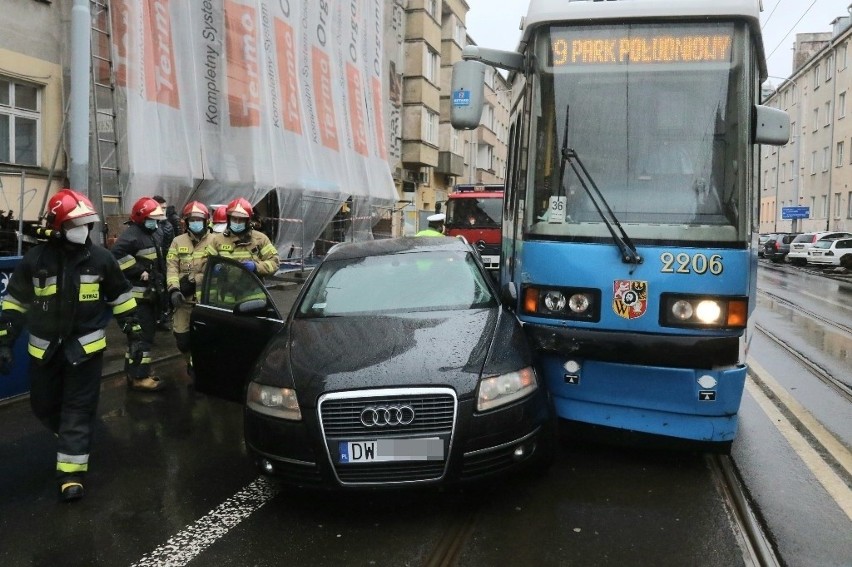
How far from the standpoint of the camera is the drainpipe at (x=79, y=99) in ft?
25.5

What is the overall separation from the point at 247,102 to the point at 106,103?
11.3 ft

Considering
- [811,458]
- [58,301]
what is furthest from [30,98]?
[811,458]

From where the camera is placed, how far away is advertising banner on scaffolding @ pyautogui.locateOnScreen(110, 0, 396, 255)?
40.1 feet

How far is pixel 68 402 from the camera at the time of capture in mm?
4367

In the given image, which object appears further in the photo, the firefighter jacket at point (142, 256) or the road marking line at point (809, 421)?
the firefighter jacket at point (142, 256)

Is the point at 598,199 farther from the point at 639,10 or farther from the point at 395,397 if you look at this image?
the point at 395,397

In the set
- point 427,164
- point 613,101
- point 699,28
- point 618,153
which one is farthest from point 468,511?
point 427,164

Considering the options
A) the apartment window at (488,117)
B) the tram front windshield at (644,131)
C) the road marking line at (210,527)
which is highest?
the apartment window at (488,117)

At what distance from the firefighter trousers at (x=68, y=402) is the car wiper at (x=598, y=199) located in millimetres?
3215

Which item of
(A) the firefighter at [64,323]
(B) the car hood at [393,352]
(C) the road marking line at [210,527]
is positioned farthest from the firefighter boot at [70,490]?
(B) the car hood at [393,352]

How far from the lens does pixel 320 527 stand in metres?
3.76

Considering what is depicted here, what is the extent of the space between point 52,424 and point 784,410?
5.57 meters

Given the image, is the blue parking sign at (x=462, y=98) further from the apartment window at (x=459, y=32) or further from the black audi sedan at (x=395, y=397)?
the apartment window at (x=459, y=32)

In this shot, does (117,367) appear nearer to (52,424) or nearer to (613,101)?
(52,424)
